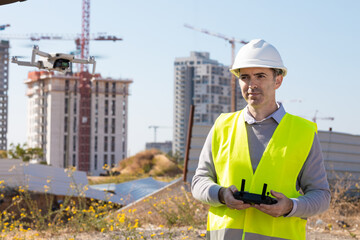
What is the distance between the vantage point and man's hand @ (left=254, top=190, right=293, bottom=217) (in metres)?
2.40

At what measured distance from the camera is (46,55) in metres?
2.99

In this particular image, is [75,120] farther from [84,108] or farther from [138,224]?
[138,224]

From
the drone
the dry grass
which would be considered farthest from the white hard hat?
the dry grass

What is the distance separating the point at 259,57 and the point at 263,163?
0.48 metres

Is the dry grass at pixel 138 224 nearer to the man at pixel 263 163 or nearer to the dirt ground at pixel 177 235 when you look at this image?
the dirt ground at pixel 177 235

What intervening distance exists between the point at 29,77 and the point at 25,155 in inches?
2430

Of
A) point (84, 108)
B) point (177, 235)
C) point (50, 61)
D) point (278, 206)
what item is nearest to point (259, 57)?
point (278, 206)

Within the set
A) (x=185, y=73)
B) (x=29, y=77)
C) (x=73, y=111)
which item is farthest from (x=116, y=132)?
(x=185, y=73)

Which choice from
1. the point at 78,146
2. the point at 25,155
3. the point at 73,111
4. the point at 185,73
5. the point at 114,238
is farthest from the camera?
the point at 185,73

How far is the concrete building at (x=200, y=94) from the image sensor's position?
5773 inches

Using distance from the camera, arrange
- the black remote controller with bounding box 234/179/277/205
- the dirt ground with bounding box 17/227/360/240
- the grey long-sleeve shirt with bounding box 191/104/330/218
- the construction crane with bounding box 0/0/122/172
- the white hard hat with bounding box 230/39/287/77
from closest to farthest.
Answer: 1. the black remote controller with bounding box 234/179/277/205
2. the grey long-sleeve shirt with bounding box 191/104/330/218
3. the white hard hat with bounding box 230/39/287/77
4. the dirt ground with bounding box 17/227/360/240
5. the construction crane with bounding box 0/0/122/172

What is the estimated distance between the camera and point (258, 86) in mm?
2604

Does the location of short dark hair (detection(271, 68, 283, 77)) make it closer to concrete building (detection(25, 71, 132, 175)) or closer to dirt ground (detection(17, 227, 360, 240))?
dirt ground (detection(17, 227, 360, 240))

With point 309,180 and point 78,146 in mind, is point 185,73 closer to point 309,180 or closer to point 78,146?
point 78,146
